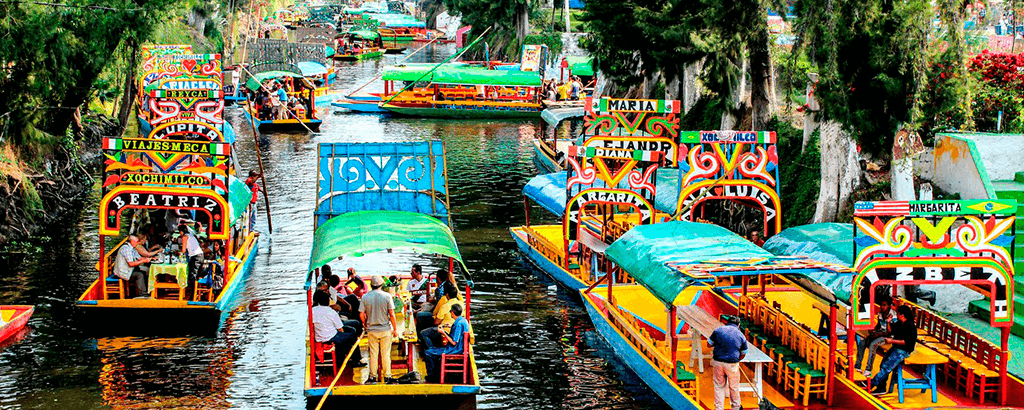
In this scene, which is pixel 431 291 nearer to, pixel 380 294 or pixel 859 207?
pixel 380 294

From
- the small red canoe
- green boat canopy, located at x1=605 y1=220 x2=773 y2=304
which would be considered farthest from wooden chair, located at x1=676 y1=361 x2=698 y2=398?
the small red canoe

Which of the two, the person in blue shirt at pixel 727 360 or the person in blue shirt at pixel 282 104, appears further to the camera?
the person in blue shirt at pixel 282 104

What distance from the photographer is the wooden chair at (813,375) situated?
16594 mm

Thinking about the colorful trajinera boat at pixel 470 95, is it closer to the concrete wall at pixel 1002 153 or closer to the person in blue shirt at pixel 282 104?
the person in blue shirt at pixel 282 104

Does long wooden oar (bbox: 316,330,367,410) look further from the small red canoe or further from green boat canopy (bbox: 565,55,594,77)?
green boat canopy (bbox: 565,55,594,77)

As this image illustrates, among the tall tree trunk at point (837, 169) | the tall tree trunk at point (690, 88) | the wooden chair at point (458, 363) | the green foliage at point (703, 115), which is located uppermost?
the tall tree trunk at point (690, 88)

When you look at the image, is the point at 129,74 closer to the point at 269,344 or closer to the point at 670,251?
the point at 269,344

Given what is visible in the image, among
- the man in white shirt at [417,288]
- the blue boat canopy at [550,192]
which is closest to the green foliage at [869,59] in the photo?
the blue boat canopy at [550,192]

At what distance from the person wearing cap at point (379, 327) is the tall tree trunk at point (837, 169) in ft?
38.1

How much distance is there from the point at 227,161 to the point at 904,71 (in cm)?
1344

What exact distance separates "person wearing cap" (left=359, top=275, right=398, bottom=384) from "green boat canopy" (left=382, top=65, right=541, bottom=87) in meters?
41.3

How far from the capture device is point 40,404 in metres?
18.8

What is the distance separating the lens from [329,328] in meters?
17.7

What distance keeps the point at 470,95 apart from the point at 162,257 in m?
38.1
